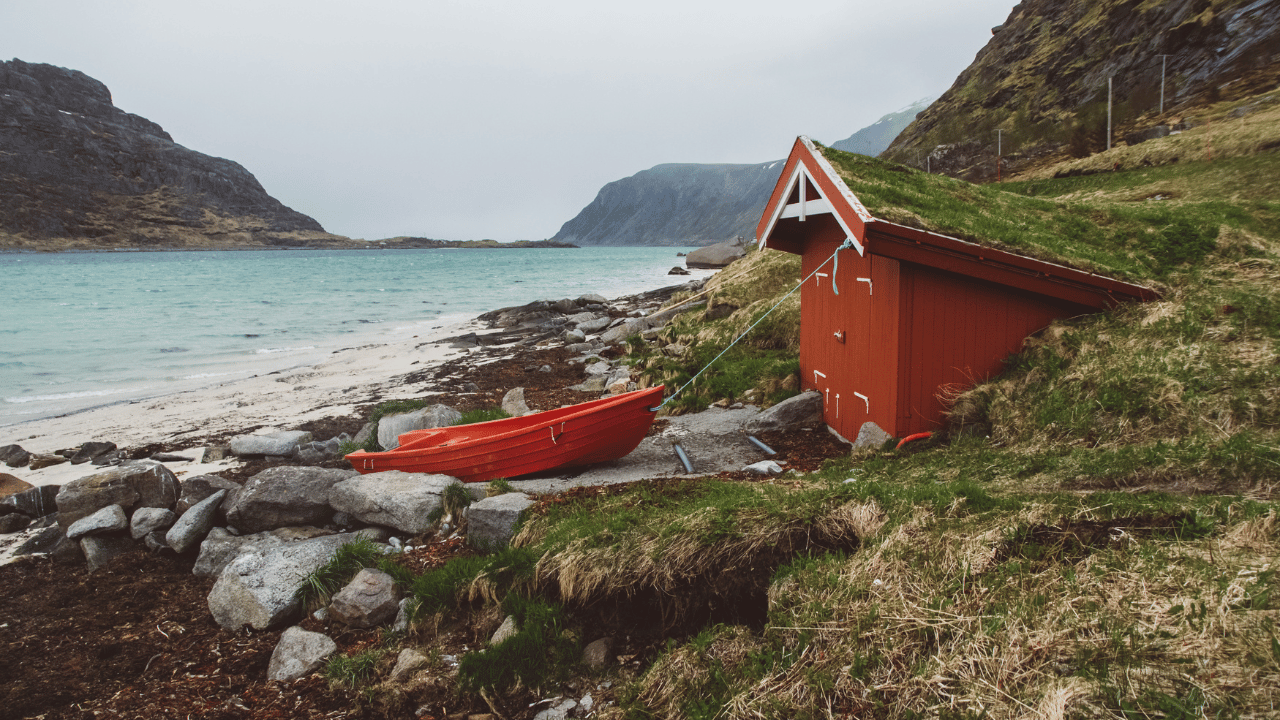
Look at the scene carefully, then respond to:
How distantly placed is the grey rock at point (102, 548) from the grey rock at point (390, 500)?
273 cm

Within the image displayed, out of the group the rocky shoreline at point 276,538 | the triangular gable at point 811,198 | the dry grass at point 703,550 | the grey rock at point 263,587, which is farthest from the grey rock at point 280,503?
the triangular gable at point 811,198

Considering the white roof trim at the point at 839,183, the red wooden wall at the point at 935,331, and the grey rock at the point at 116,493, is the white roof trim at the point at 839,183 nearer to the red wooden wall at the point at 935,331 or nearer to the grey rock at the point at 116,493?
the red wooden wall at the point at 935,331

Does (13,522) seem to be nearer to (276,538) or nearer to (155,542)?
(155,542)

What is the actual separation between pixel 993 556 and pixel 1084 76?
6462 cm

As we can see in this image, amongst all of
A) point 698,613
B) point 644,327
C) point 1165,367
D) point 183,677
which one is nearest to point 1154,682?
point 698,613

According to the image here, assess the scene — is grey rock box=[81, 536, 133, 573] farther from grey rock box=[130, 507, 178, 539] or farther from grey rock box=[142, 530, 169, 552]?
grey rock box=[142, 530, 169, 552]

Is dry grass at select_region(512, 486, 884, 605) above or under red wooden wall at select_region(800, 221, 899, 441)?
under

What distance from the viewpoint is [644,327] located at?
2369cm

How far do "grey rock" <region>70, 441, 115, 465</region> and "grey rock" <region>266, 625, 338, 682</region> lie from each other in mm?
11016

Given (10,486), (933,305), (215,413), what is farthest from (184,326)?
(933,305)

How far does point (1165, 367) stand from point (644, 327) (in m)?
18.2

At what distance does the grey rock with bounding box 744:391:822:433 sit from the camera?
10359 millimetres

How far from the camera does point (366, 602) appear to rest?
19.2 feet

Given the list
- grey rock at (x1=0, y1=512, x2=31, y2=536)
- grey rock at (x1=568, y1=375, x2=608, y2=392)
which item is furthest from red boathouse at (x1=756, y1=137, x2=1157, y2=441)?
grey rock at (x1=0, y1=512, x2=31, y2=536)
